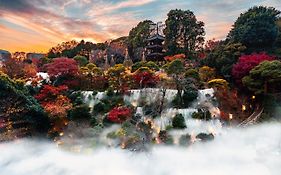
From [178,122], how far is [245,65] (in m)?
5.55

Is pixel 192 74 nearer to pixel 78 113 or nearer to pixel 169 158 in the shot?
pixel 78 113

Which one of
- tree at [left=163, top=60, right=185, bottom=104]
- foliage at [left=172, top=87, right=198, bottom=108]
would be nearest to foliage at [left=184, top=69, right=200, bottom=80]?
tree at [left=163, top=60, right=185, bottom=104]

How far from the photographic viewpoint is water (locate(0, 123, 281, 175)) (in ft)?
43.7

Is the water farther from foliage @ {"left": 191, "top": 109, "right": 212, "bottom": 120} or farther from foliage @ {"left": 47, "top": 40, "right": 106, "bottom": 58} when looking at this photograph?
foliage @ {"left": 47, "top": 40, "right": 106, "bottom": 58}

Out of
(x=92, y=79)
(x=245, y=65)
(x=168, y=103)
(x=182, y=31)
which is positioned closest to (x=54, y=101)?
(x=92, y=79)

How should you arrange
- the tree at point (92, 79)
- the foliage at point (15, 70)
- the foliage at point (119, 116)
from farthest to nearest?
1. the foliage at point (15, 70)
2. the tree at point (92, 79)
3. the foliage at point (119, 116)

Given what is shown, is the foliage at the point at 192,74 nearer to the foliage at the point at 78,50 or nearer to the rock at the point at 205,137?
the rock at the point at 205,137

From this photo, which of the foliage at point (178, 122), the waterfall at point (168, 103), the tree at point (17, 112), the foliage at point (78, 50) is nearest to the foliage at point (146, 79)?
the waterfall at point (168, 103)

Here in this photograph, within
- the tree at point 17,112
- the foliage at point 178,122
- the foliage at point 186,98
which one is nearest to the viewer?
the foliage at point 178,122

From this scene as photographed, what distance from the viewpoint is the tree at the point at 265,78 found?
17.4 m

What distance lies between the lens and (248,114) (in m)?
18.5

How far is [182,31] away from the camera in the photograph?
3253 cm

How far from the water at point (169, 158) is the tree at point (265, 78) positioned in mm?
2175

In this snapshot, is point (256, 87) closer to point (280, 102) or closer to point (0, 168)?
point (280, 102)
